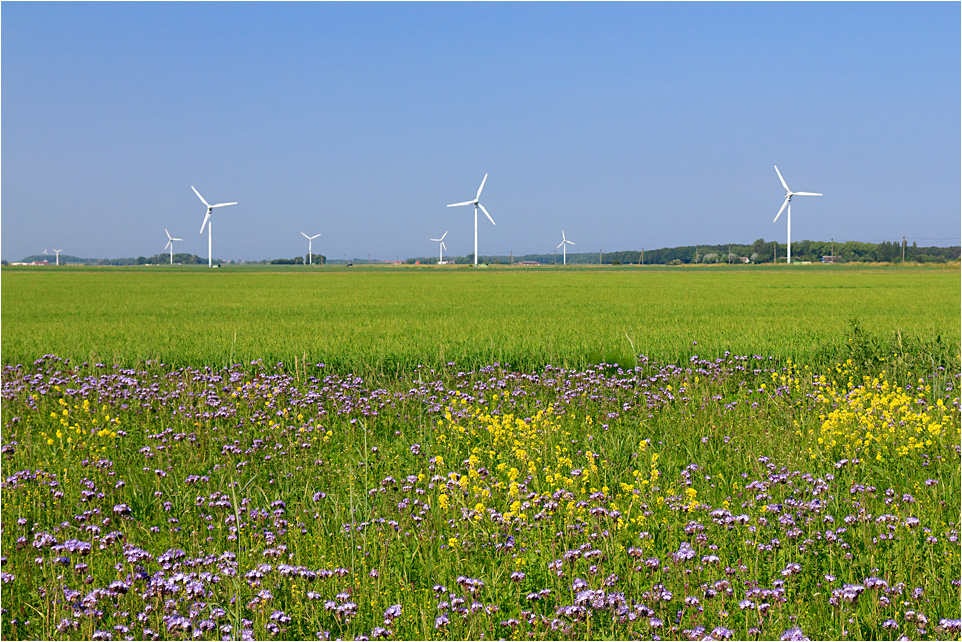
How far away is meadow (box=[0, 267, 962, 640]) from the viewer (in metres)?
3.95

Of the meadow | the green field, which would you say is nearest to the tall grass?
the meadow

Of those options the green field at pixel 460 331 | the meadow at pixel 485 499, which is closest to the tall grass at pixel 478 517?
the meadow at pixel 485 499

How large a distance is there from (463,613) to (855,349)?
10043mm

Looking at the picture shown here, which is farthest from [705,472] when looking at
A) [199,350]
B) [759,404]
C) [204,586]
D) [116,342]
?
[116,342]

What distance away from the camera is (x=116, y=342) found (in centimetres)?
1555

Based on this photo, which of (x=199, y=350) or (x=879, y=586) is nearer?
(x=879, y=586)

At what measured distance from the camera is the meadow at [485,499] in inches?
155

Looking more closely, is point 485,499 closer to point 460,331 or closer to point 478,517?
point 478,517

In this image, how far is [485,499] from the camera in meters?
5.48

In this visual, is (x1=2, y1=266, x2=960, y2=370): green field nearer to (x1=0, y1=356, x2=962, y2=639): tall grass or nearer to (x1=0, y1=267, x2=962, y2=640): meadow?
(x1=0, y1=267, x2=962, y2=640): meadow

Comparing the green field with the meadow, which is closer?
the meadow

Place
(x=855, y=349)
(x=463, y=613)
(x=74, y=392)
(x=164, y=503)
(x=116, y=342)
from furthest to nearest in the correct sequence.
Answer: (x=116, y=342), (x=855, y=349), (x=74, y=392), (x=164, y=503), (x=463, y=613)

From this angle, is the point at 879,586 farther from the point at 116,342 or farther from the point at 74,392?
the point at 116,342

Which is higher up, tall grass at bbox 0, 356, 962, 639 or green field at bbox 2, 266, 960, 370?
green field at bbox 2, 266, 960, 370
